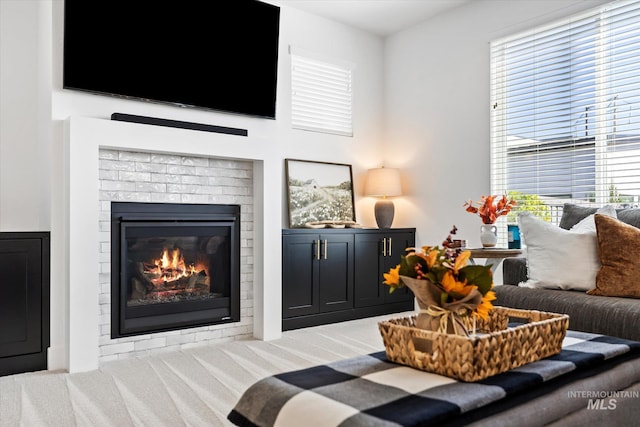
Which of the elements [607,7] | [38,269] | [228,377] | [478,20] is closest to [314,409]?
[228,377]

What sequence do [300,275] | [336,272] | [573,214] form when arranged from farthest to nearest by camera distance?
1. [336,272]
2. [300,275]
3. [573,214]

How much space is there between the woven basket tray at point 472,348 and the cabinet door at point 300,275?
7.97 feet

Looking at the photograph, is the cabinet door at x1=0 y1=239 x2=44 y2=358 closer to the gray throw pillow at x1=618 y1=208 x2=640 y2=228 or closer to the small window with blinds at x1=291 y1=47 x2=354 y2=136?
the small window with blinds at x1=291 y1=47 x2=354 y2=136

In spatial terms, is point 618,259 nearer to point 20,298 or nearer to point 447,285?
point 447,285

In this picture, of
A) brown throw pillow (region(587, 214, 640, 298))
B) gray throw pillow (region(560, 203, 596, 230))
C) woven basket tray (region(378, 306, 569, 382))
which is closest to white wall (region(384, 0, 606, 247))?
gray throw pillow (region(560, 203, 596, 230))

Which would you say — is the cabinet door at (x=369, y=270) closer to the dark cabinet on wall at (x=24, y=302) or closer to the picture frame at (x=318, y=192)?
the picture frame at (x=318, y=192)

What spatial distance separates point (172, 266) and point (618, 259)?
9.30 ft

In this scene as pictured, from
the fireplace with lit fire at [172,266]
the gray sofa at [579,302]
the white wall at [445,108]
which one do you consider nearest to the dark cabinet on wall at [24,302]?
the fireplace with lit fire at [172,266]

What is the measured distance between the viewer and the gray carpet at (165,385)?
89.4 inches

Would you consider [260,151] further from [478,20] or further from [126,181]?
[478,20]

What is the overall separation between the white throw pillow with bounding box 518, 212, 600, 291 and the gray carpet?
1231 millimetres

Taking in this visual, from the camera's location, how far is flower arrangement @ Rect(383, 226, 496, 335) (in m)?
1.43

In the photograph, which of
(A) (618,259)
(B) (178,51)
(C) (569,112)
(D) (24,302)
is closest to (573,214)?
(A) (618,259)

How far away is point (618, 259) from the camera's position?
254cm
